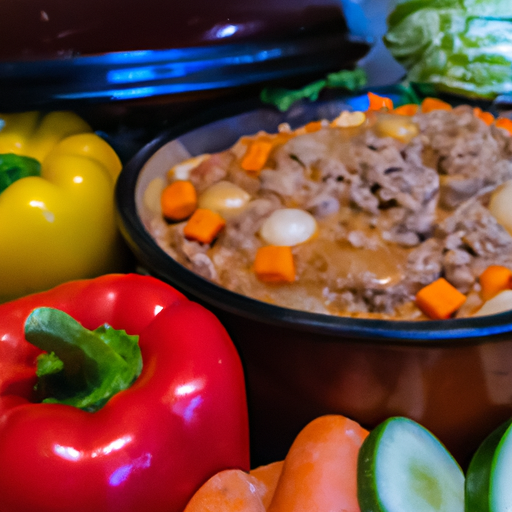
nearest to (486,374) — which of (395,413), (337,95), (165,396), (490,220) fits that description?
(395,413)

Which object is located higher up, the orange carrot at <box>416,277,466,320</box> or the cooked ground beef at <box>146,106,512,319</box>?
the cooked ground beef at <box>146,106,512,319</box>

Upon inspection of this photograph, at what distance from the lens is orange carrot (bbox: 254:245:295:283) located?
2.91ft

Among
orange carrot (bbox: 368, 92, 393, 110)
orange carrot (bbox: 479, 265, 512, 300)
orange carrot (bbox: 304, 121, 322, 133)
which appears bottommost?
orange carrot (bbox: 479, 265, 512, 300)

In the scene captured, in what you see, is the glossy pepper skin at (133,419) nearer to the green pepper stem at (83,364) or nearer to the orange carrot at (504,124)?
the green pepper stem at (83,364)

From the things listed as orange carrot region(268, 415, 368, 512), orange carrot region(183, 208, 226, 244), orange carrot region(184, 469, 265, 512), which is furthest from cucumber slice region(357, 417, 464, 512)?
orange carrot region(183, 208, 226, 244)

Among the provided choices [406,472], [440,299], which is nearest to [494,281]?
[440,299]

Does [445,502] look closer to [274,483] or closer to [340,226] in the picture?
[274,483]

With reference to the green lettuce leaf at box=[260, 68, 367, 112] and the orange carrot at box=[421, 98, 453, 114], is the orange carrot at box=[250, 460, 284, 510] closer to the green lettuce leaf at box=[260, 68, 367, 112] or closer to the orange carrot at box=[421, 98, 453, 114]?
the green lettuce leaf at box=[260, 68, 367, 112]

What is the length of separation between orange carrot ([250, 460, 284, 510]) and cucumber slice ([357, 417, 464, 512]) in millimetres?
168

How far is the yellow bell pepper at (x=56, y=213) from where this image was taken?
3.35 feet

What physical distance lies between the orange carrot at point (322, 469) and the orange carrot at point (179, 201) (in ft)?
1.73

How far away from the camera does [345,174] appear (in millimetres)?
1054

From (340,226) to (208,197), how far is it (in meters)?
0.30

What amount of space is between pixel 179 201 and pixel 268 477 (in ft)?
1.90
